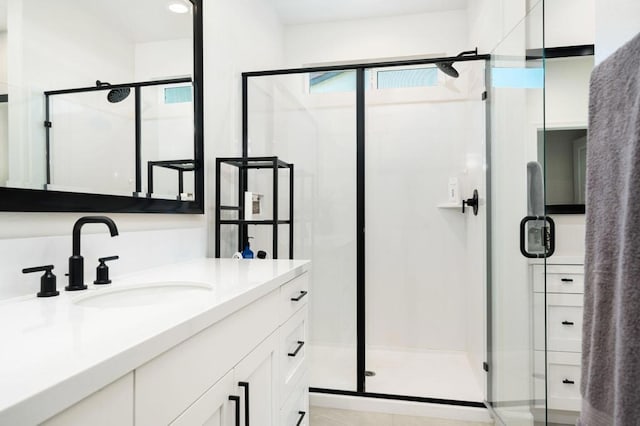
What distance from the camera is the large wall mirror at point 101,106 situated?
0.94 metres

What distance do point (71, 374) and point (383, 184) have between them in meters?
2.53

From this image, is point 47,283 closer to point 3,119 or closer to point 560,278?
point 3,119

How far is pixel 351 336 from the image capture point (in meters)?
2.42

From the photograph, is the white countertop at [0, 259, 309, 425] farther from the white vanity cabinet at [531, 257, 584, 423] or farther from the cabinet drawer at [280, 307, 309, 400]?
the white vanity cabinet at [531, 257, 584, 423]

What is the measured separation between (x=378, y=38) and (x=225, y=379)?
2925mm

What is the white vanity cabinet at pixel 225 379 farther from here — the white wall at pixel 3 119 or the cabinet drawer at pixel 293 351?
the white wall at pixel 3 119

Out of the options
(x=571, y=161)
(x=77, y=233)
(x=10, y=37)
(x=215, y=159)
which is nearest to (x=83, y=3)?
(x=10, y=37)

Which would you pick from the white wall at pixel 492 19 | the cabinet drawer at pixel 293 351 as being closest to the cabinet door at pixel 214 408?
the cabinet drawer at pixel 293 351

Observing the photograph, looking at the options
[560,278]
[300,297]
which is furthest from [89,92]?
[560,278]

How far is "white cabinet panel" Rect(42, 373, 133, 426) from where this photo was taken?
1.48 ft

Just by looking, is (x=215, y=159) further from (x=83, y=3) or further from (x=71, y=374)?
(x=71, y=374)

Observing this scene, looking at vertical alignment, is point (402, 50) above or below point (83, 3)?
above

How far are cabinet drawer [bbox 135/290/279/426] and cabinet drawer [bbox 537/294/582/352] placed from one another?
1.33 metres

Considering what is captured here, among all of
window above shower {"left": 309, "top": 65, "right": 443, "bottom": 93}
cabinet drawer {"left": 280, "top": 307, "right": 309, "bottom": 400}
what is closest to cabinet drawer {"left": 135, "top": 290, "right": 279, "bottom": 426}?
cabinet drawer {"left": 280, "top": 307, "right": 309, "bottom": 400}
